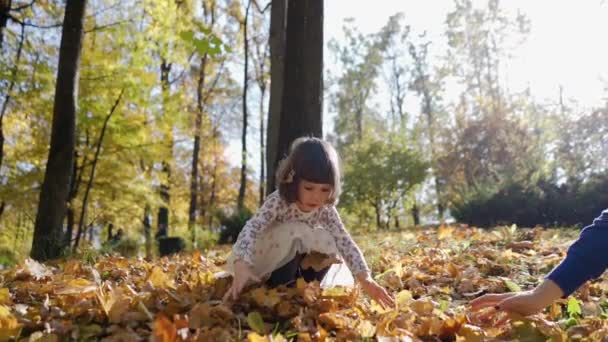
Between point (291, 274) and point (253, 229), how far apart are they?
288 millimetres

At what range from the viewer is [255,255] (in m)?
2.28

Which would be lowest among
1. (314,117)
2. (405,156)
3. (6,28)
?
(314,117)

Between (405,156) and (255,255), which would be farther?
(405,156)

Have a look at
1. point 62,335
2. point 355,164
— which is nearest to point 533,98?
point 355,164

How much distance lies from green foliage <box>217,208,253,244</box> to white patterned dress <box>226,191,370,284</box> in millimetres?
7641

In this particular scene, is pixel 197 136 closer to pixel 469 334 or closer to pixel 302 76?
pixel 302 76

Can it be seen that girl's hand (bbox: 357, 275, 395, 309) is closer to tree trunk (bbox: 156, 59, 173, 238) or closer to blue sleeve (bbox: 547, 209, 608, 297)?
blue sleeve (bbox: 547, 209, 608, 297)

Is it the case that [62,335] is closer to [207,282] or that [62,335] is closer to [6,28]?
[207,282]

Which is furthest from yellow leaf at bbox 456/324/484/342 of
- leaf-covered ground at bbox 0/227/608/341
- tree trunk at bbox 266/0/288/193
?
tree trunk at bbox 266/0/288/193

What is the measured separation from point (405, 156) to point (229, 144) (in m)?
8.45

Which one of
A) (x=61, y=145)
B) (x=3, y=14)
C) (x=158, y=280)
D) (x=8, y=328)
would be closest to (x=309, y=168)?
(x=158, y=280)

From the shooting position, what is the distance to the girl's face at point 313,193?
83.1 inches

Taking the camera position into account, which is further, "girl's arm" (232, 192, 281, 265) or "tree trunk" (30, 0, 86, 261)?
"tree trunk" (30, 0, 86, 261)

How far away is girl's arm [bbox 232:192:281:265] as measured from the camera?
2041 mm
